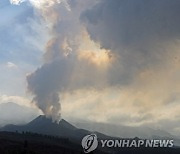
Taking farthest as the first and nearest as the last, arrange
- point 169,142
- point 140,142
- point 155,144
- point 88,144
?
point 169,142 → point 155,144 → point 140,142 → point 88,144

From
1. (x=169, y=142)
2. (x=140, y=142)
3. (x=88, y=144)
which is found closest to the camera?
(x=88, y=144)

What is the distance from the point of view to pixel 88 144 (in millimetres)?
95062

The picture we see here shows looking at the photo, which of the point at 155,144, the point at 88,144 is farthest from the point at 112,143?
the point at 155,144

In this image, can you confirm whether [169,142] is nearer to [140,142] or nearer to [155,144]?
[155,144]

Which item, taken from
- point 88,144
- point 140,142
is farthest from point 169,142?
point 88,144

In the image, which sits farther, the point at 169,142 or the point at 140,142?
the point at 169,142

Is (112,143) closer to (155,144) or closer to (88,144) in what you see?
(88,144)

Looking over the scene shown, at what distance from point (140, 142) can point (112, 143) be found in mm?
11226

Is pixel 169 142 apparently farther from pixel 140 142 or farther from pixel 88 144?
pixel 88 144

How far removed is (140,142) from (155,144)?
1069 cm

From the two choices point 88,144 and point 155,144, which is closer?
point 88,144

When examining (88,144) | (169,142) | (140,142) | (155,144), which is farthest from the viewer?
(169,142)

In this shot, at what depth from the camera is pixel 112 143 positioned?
100125mm

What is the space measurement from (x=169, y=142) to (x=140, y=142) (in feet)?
79.1
